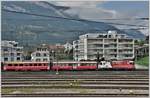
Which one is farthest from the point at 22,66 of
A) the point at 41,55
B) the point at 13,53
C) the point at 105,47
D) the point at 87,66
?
the point at 105,47

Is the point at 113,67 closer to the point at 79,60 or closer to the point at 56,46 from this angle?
the point at 79,60

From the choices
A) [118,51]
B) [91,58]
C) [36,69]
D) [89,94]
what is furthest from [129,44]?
[89,94]

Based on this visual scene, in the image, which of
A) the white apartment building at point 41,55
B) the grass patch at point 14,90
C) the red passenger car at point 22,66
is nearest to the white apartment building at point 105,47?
the white apartment building at point 41,55

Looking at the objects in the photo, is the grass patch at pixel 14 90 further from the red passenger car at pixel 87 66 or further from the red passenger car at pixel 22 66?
the red passenger car at pixel 87 66

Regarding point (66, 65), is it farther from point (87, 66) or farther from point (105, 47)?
point (105, 47)

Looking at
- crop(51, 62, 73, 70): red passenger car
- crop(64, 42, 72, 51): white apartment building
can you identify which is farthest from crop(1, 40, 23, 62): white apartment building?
crop(64, 42, 72, 51): white apartment building

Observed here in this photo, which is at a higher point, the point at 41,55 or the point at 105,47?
the point at 105,47

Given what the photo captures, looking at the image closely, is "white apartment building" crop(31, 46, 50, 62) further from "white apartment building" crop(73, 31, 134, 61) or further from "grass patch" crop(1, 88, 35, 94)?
"grass patch" crop(1, 88, 35, 94)
